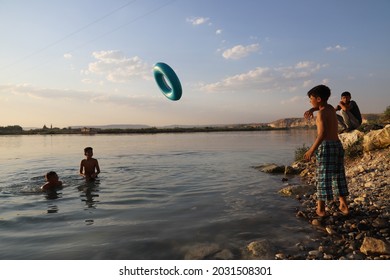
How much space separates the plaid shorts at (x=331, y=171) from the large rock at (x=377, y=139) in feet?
17.8

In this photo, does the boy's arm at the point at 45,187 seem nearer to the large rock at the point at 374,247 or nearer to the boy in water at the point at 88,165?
the boy in water at the point at 88,165

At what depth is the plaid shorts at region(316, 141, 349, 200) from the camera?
5.88m

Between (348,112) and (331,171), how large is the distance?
4.80 meters

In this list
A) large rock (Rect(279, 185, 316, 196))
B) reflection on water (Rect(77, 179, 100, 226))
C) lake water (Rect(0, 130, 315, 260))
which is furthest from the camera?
large rock (Rect(279, 185, 316, 196))

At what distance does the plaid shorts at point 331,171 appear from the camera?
5.88 m

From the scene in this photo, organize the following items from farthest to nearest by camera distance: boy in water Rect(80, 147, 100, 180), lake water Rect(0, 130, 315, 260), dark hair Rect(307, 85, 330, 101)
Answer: boy in water Rect(80, 147, 100, 180) → dark hair Rect(307, 85, 330, 101) → lake water Rect(0, 130, 315, 260)

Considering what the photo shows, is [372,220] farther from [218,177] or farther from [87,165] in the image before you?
[87,165]

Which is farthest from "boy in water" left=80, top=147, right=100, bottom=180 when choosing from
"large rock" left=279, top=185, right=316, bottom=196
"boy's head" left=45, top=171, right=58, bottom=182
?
"large rock" left=279, top=185, right=316, bottom=196

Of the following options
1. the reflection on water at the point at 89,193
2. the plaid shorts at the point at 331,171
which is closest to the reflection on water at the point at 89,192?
the reflection on water at the point at 89,193

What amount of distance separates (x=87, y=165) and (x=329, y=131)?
9.26m

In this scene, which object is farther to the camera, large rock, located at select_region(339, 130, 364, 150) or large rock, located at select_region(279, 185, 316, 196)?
large rock, located at select_region(339, 130, 364, 150)

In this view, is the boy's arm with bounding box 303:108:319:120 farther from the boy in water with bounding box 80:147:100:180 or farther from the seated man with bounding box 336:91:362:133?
the boy in water with bounding box 80:147:100:180

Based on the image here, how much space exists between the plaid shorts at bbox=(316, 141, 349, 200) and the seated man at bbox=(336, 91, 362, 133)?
365 centimetres

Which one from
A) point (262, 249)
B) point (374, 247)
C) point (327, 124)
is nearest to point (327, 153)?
point (327, 124)
